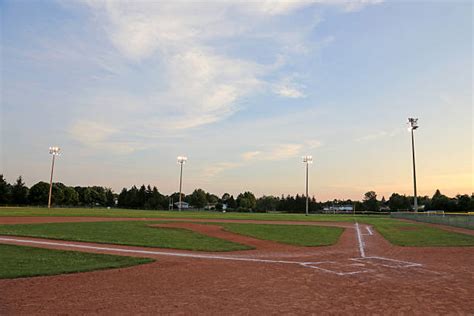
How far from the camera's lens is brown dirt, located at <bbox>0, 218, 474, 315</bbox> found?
710 centimetres

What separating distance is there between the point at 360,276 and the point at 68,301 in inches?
297

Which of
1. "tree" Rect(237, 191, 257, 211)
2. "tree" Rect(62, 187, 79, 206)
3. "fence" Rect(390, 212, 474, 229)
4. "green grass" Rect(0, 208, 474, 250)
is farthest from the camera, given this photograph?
"tree" Rect(237, 191, 257, 211)

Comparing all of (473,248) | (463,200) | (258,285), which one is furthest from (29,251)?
(463,200)

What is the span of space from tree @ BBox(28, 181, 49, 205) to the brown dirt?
10932 centimetres

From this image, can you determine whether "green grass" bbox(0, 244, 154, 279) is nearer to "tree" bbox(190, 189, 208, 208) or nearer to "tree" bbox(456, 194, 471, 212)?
"tree" bbox(456, 194, 471, 212)

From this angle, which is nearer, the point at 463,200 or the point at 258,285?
the point at 258,285

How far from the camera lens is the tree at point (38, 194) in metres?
109

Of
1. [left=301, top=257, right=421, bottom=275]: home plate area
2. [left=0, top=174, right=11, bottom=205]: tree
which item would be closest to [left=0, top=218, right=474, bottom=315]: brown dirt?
[left=301, top=257, right=421, bottom=275]: home plate area

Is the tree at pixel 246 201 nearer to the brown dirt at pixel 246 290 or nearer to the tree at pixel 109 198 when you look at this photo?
the tree at pixel 109 198

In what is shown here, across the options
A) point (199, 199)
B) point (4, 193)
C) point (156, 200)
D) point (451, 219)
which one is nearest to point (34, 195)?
point (4, 193)

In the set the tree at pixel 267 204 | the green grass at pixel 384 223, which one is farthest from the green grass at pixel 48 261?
the tree at pixel 267 204

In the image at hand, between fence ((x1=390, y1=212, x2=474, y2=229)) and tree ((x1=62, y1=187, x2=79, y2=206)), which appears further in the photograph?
tree ((x1=62, y1=187, x2=79, y2=206))

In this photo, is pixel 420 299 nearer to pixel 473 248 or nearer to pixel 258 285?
pixel 258 285

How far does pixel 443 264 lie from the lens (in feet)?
44.5
